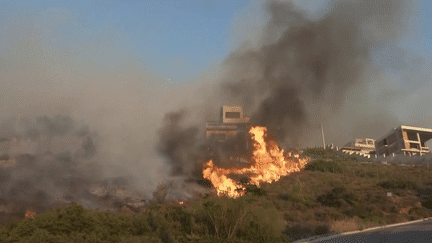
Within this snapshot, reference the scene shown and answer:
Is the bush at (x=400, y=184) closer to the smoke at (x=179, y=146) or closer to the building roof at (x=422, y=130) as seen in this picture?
the smoke at (x=179, y=146)

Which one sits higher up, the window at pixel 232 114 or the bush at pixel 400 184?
the window at pixel 232 114

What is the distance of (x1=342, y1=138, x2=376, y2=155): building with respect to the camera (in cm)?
10265

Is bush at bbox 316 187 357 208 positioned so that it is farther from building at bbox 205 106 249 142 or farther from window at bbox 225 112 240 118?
window at bbox 225 112 240 118

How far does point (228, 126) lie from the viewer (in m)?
60.0

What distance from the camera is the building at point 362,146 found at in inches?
4041

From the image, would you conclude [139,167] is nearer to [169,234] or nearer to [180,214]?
[180,214]

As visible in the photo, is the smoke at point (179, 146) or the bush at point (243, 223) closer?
the bush at point (243, 223)

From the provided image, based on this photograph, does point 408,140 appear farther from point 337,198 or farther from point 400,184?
point 337,198

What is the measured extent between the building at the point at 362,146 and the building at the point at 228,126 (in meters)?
50.2

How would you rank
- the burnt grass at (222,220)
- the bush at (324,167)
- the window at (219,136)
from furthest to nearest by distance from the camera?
the window at (219,136), the bush at (324,167), the burnt grass at (222,220)

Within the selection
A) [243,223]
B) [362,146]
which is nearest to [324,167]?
[243,223]

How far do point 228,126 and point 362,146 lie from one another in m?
66.2

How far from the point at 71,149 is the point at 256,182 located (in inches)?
801

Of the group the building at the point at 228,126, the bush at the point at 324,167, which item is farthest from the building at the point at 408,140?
the building at the point at 228,126
